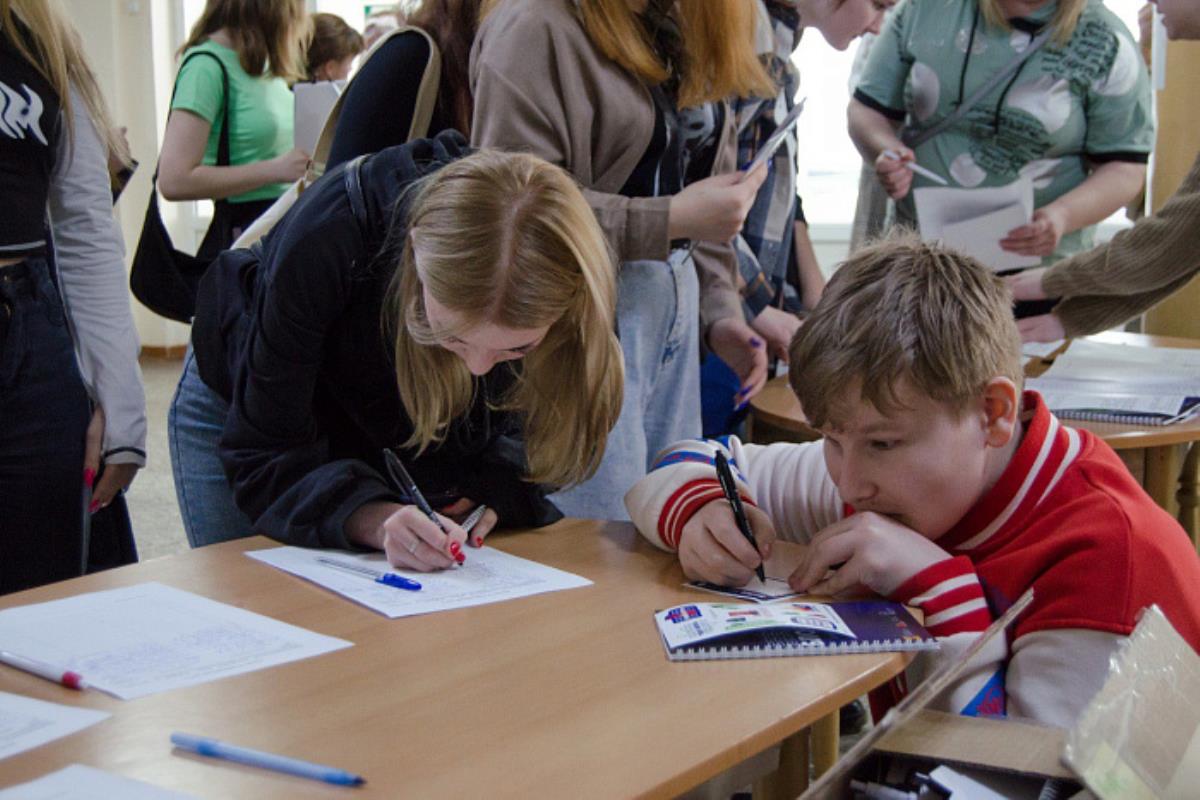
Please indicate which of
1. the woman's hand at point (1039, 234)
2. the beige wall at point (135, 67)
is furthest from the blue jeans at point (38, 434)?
the beige wall at point (135, 67)

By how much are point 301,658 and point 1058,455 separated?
836 mm

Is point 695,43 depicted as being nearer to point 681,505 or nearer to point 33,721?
point 681,505

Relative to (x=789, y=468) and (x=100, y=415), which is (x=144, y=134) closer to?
(x=100, y=415)

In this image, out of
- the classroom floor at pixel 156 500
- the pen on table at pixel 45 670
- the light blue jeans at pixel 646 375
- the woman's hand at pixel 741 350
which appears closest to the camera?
the pen on table at pixel 45 670

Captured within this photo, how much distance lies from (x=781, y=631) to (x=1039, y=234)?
71.8 inches

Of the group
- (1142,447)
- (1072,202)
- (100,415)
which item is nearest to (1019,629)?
(1142,447)

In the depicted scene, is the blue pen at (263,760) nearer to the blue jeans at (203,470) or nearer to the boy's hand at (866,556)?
the boy's hand at (866,556)

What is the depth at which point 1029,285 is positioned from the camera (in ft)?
8.40

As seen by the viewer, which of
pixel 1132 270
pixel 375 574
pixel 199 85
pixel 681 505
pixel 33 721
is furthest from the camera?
pixel 199 85

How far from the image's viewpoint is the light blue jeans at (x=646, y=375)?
5.98 ft

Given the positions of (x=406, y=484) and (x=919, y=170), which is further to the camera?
(x=919, y=170)

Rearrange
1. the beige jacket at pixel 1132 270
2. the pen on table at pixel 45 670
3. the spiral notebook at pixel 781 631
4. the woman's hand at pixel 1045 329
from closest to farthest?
the pen on table at pixel 45 670 → the spiral notebook at pixel 781 631 → the beige jacket at pixel 1132 270 → the woman's hand at pixel 1045 329

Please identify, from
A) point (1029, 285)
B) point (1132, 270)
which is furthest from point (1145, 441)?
point (1029, 285)

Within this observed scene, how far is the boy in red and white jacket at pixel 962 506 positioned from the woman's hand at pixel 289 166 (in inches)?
94.6
